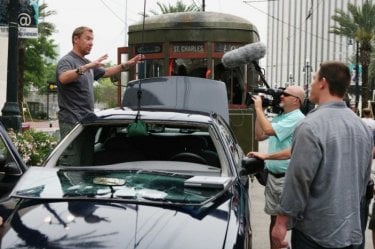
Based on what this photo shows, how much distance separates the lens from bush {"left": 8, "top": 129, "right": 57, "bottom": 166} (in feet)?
24.5

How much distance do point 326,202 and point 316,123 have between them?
16.6 inches

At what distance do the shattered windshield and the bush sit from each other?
3136 mm

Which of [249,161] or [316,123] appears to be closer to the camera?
[316,123]

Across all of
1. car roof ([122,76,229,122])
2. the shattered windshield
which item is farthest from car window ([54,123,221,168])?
car roof ([122,76,229,122])

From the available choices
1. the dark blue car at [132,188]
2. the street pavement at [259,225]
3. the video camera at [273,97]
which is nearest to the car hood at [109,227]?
the dark blue car at [132,188]

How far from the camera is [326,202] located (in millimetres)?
3219

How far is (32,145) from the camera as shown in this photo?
800 centimetres

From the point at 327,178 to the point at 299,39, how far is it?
11691cm

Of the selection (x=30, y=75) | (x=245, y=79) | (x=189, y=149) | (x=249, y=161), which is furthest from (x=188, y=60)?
(x=30, y=75)

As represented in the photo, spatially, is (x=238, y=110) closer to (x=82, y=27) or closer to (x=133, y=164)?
(x=82, y=27)

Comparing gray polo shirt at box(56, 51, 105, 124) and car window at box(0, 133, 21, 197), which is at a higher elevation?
gray polo shirt at box(56, 51, 105, 124)

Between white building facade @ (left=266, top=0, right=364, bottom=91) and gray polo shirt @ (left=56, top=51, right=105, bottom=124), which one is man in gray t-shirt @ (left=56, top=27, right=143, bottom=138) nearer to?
gray polo shirt @ (left=56, top=51, right=105, bottom=124)

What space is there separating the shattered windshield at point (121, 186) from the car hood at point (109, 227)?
4.6 inches

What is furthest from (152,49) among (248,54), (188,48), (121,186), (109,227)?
(109,227)
